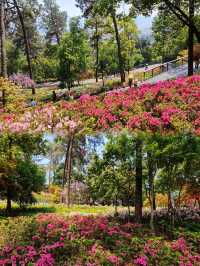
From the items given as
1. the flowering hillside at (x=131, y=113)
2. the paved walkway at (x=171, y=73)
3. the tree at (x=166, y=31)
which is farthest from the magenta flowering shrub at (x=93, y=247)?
the paved walkway at (x=171, y=73)

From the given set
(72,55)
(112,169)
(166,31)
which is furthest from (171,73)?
(112,169)

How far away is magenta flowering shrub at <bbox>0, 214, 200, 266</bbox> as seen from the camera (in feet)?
39.1

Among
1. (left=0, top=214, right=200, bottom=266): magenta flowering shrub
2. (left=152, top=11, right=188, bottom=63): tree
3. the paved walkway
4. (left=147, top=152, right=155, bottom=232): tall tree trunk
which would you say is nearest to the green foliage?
(left=147, top=152, right=155, bottom=232): tall tree trunk

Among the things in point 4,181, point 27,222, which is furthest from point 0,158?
point 27,222

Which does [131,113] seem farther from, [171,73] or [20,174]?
[171,73]

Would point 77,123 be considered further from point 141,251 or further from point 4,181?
point 141,251

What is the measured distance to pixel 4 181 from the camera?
1316 cm

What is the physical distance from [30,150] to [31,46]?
50100 millimetres

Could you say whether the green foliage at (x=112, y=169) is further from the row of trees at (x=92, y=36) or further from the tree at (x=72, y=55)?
the tree at (x=72, y=55)

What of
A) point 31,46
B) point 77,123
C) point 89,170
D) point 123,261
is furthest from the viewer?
point 31,46

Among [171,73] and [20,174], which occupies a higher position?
[171,73]

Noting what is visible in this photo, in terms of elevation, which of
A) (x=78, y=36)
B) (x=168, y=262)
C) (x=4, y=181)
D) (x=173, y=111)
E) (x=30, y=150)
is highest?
(x=78, y=36)

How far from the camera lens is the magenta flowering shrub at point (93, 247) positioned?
11.9 meters

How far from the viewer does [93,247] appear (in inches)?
479
